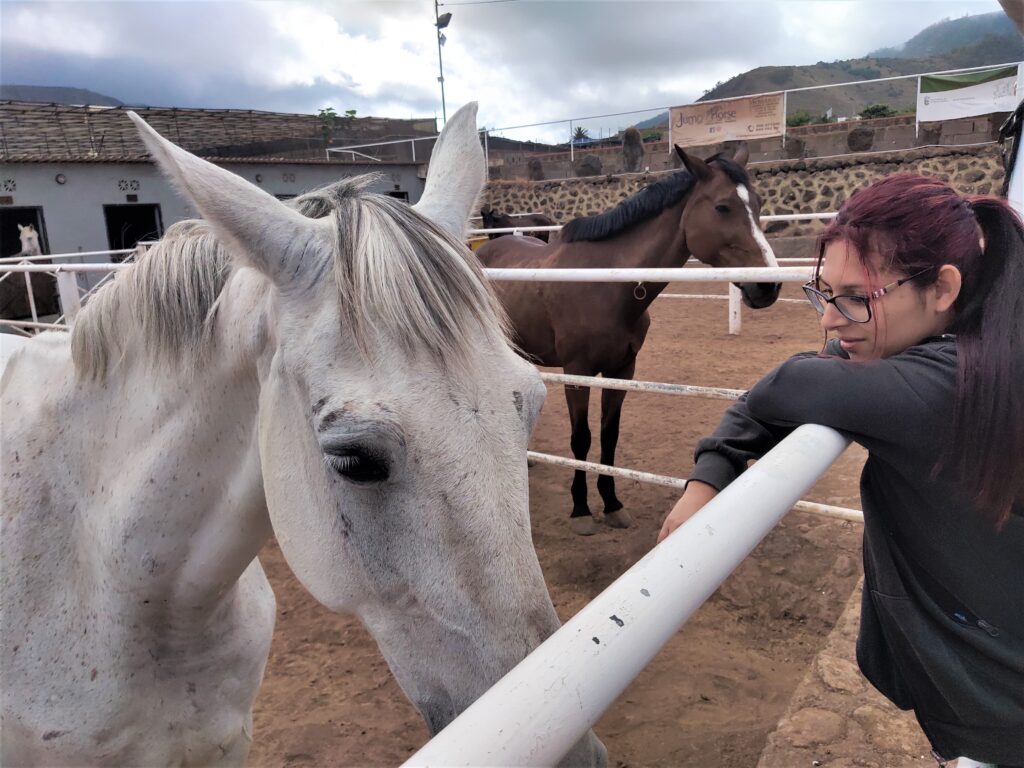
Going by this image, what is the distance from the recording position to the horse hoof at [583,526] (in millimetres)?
3998

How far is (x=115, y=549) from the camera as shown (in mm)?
1245

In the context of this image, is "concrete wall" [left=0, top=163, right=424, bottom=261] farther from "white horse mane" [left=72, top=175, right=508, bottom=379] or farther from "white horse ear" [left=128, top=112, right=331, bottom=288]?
"white horse ear" [left=128, top=112, right=331, bottom=288]

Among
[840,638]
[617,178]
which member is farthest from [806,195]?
[840,638]

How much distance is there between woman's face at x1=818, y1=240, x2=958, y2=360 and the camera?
3.24 ft

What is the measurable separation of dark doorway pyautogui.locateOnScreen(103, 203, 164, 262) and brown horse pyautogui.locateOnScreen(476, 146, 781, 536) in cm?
1344

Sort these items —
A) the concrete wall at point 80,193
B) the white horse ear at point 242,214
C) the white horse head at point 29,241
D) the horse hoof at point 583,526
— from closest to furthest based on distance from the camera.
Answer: the white horse ear at point 242,214
the horse hoof at point 583,526
the white horse head at point 29,241
the concrete wall at point 80,193

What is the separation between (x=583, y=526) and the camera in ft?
13.2

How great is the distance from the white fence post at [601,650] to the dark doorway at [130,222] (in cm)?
1645

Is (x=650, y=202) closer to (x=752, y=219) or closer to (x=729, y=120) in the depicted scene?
(x=752, y=219)

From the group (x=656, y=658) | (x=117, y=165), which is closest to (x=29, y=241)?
(x=117, y=165)

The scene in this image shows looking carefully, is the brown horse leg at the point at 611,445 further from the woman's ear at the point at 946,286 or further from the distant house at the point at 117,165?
the distant house at the point at 117,165

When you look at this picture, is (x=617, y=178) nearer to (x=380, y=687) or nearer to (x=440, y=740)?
(x=380, y=687)

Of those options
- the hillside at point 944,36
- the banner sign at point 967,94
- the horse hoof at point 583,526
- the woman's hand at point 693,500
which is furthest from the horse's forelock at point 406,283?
the hillside at point 944,36

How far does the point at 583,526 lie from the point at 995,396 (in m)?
3.29
